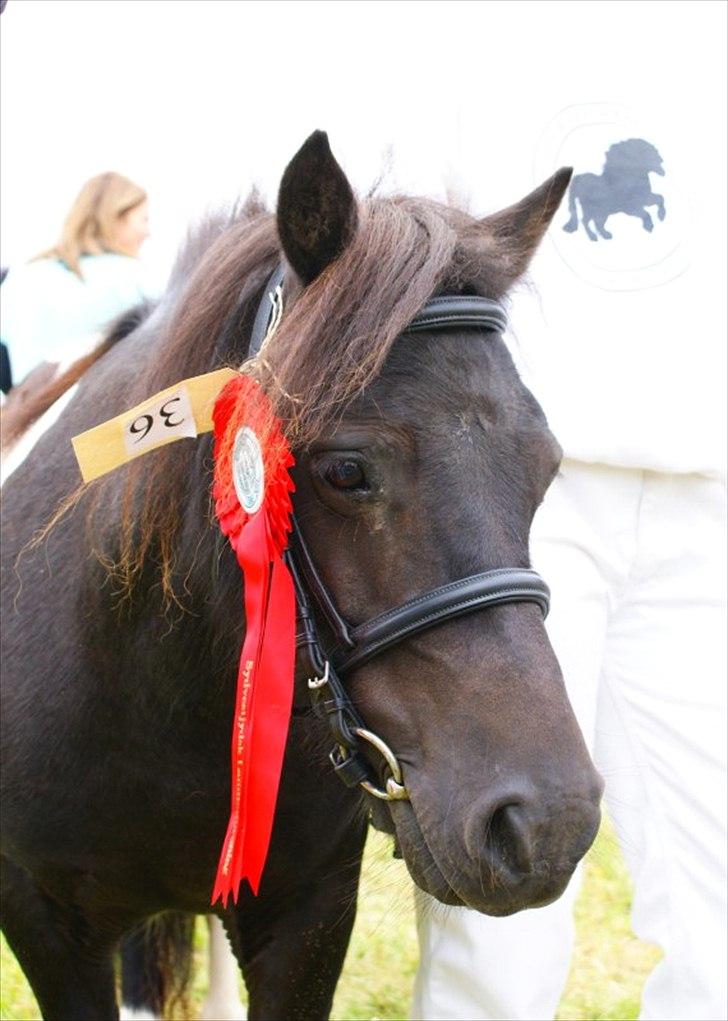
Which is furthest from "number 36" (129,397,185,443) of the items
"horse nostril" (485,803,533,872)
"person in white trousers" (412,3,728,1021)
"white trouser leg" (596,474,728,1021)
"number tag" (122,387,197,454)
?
"white trouser leg" (596,474,728,1021)

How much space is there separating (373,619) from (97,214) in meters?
3.35

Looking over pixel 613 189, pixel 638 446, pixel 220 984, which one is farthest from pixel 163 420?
pixel 220 984

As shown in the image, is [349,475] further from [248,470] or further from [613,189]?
[613,189]

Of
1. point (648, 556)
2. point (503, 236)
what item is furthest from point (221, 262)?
point (648, 556)

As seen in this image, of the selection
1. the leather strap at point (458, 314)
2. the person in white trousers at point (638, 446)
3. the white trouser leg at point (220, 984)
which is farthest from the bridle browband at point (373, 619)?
the white trouser leg at point (220, 984)

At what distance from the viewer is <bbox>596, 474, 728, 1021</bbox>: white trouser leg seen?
3205mm

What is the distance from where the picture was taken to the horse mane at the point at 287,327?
6.39 feet

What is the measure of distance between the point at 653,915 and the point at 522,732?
5.83ft

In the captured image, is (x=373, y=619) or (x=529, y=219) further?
(x=529, y=219)

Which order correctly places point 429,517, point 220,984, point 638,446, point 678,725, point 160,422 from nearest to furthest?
point 429,517
point 160,422
point 638,446
point 678,725
point 220,984

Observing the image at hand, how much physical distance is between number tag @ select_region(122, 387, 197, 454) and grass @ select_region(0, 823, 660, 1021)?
208 cm

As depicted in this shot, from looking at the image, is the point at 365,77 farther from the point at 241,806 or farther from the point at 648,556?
the point at 241,806

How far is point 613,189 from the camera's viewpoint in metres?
3.05

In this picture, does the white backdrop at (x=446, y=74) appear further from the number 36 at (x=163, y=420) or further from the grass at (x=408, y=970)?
the grass at (x=408, y=970)
